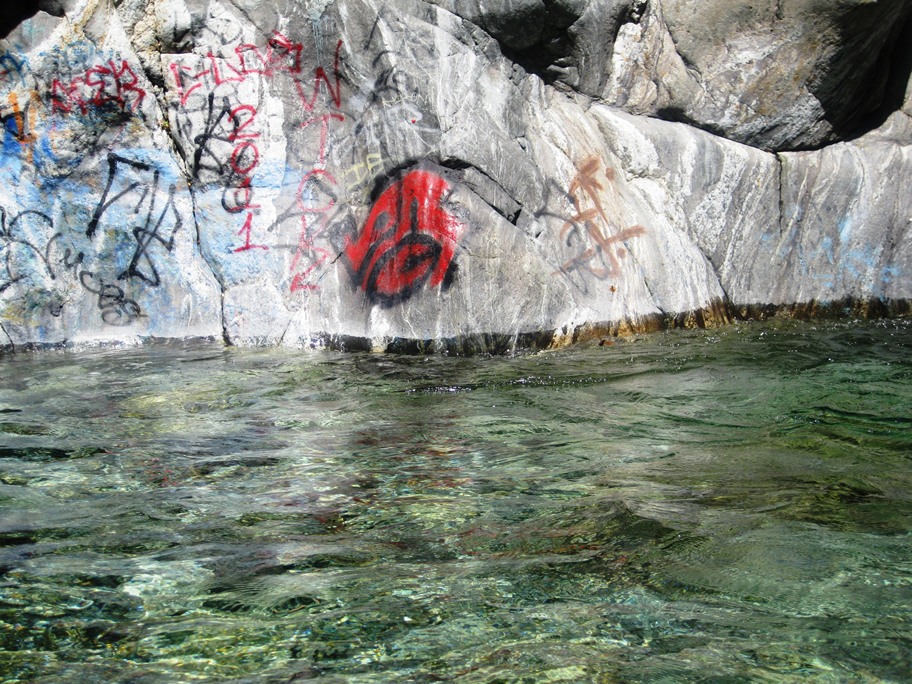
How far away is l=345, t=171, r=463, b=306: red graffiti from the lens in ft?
21.8

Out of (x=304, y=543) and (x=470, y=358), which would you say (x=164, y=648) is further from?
(x=470, y=358)

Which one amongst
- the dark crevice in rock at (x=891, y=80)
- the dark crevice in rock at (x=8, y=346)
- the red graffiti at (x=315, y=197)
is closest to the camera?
the dark crevice in rock at (x=8, y=346)

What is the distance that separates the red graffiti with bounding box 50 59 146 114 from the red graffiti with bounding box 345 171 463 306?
1.91 metres

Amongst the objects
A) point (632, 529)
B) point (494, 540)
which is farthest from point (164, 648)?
point (632, 529)

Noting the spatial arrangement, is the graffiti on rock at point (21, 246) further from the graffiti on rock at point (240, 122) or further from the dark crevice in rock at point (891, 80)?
the dark crevice in rock at point (891, 80)

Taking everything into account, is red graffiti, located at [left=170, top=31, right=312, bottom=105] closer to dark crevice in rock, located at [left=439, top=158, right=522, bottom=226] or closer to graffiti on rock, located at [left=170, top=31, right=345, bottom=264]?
graffiti on rock, located at [left=170, top=31, right=345, bottom=264]

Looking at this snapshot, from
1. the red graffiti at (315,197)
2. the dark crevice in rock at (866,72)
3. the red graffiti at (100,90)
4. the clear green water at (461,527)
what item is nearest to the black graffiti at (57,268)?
the red graffiti at (100,90)

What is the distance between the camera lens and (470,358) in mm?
6445

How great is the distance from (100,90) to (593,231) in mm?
3707

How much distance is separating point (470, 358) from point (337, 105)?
85.0 inches

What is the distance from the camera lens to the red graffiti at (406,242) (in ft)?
21.8

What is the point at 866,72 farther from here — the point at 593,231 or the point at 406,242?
the point at 406,242

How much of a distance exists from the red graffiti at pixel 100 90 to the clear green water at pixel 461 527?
7.02 ft

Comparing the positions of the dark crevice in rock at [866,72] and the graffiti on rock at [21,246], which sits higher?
the dark crevice in rock at [866,72]
